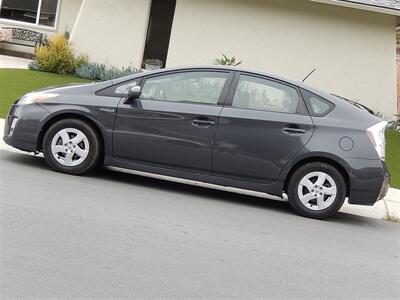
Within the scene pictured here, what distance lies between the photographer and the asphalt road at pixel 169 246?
4461 millimetres

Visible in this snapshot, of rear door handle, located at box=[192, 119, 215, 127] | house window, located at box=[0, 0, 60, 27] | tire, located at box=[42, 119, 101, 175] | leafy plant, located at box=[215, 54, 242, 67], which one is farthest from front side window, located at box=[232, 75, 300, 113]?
house window, located at box=[0, 0, 60, 27]

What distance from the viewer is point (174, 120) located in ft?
24.0

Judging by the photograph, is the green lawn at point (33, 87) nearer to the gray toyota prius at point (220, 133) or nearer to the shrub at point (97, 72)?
the shrub at point (97, 72)

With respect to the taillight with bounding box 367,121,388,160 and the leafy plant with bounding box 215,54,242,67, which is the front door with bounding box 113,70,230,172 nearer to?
the taillight with bounding box 367,121,388,160

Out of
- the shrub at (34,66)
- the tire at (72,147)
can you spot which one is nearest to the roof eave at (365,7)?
the shrub at (34,66)

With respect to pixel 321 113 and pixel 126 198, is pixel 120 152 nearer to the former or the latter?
pixel 126 198

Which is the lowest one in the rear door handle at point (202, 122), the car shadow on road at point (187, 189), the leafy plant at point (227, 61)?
the car shadow on road at point (187, 189)

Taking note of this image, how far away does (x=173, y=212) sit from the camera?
21.6ft

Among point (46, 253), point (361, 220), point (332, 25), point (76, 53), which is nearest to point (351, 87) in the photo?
point (332, 25)

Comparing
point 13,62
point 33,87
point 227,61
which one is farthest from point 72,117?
point 13,62

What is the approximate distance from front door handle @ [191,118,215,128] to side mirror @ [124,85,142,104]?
28.6 inches

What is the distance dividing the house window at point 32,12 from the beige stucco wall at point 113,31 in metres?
3.65

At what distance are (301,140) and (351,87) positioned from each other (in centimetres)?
1047

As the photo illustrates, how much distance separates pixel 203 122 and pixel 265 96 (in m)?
0.79
